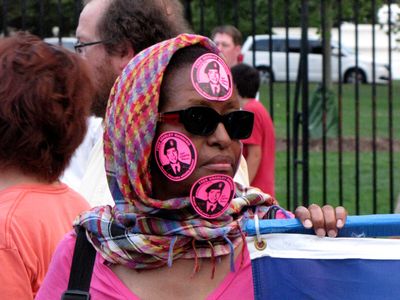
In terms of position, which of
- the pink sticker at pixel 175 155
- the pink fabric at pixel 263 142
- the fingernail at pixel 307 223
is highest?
the pink sticker at pixel 175 155

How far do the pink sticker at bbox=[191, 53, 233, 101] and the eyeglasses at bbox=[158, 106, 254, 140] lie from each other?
0.14 feet

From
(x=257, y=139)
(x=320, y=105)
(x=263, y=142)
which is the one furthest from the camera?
(x=320, y=105)

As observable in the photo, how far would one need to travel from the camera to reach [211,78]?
2053mm

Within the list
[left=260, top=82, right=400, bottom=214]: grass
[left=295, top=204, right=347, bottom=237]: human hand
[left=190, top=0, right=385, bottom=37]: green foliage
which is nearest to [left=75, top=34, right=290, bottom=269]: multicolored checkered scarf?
[left=295, top=204, right=347, bottom=237]: human hand

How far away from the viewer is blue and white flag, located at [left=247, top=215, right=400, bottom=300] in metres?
2.08

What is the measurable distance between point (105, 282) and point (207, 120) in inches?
16.8

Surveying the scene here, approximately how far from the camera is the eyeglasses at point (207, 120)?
1.99 metres

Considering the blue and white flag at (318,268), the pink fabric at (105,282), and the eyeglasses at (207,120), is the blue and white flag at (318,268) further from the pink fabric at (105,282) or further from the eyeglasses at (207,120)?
the eyeglasses at (207,120)

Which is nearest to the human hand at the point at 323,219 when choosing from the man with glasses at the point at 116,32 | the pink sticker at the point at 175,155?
the pink sticker at the point at 175,155

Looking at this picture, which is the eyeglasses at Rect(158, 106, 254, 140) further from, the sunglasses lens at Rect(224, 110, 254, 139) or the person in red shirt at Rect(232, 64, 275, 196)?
the person in red shirt at Rect(232, 64, 275, 196)

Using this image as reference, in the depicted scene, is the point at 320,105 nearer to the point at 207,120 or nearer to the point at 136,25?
the point at 136,25

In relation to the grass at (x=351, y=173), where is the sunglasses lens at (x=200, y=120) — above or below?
above

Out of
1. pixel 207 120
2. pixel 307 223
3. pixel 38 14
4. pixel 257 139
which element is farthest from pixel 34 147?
pixel 38 14

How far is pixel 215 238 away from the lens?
2.02m
